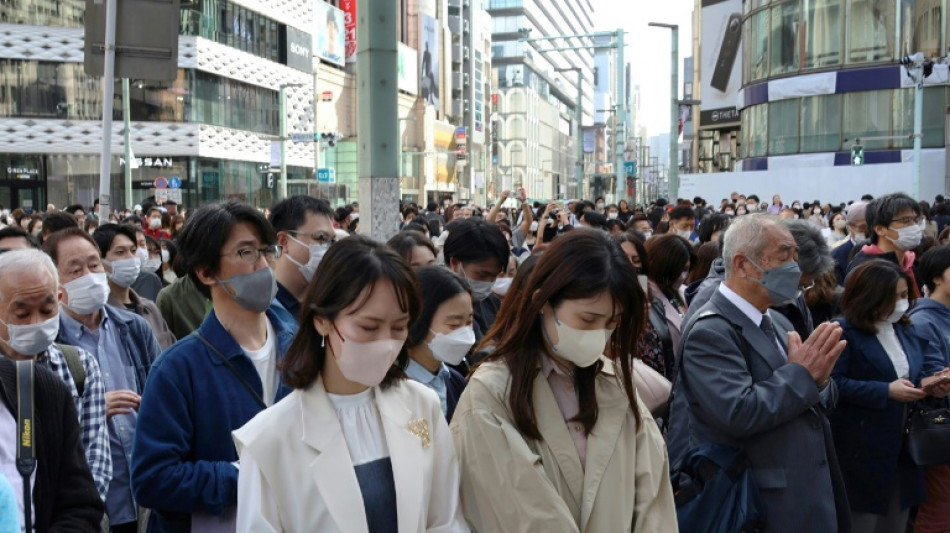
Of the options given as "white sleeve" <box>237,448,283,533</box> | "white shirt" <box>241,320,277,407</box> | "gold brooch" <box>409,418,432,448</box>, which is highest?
"white shirt" <box>241,320,277,407</box>

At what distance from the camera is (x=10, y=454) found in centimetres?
306

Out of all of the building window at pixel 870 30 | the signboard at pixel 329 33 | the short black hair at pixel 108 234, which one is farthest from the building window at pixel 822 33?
the short black hair at pixel 108 234

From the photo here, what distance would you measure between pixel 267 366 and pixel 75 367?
3.20 feet

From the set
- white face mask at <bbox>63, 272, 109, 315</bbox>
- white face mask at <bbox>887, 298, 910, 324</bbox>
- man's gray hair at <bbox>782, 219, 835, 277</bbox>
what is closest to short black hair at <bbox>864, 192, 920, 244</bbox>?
man's gray hair at <bbox>782, 219, 835, 277</bbox>

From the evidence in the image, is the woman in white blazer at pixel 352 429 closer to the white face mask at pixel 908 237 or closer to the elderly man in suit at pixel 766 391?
the elderly man in suit at pixel 766 391

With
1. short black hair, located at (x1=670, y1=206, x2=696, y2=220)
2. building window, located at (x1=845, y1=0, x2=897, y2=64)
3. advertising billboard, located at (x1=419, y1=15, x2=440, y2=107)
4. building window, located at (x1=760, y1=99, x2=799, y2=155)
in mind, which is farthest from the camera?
advertising billboard, located at (x1=419, y1=15, x2=440, y2=107)

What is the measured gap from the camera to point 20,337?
373 cm

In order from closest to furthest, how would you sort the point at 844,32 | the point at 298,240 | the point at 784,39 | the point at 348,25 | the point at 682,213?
the point at 298,240
the point at 682,213
the point at 844,32
the point at 784,39
the point at 348,25

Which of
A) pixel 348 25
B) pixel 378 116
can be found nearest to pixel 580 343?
pixel 378 116

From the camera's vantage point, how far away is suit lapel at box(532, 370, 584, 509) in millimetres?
2986

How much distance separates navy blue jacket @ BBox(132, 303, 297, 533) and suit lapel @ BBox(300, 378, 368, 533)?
597mm

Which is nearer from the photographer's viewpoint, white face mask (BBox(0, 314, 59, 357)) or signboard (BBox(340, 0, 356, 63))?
white face mask (BBox(0, 314, 59, 357))

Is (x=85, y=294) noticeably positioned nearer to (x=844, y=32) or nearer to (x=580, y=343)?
(x=580, y=343)

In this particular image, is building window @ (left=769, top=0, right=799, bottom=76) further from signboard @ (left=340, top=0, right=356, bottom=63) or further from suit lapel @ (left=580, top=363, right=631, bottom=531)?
suit lapel @ (left=580, top=363, right=631, bottom=531)
